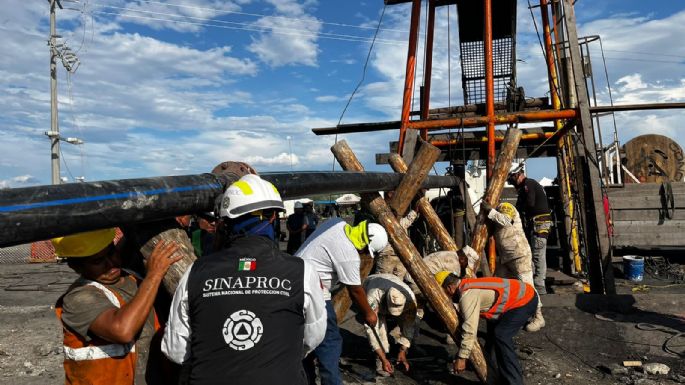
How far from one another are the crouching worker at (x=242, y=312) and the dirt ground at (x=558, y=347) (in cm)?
343

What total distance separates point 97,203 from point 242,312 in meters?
0.67

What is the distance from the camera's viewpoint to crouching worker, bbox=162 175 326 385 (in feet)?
6.53

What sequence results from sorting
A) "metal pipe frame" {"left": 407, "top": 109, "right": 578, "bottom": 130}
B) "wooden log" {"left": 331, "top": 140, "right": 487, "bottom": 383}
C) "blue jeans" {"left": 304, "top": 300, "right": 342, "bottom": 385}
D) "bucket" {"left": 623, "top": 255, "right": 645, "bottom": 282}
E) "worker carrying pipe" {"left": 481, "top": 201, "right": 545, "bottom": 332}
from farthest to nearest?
"bucket" {"left": 623, "top": 255, "right": 645, "bottom": 282}, "metal pipe frame" {"left": 407, "top": 109, "right": 578, "bottom": 130}, "worker carrying pipe" {"left": 481, "top": 201, "right": 545, "bottom": 332}, "wooden log" {"left": 331, "top": 140, "right": 487, "bottom": 383}, "blue jeans" {"left": 304, "top": 300, "right": 342, "bottom": 385}

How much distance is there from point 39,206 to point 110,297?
0.68 m

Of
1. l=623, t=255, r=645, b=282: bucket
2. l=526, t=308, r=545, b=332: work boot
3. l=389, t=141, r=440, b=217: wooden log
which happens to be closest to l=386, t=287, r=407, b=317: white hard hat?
l=389, t=141, r=440, b=217: wooden log

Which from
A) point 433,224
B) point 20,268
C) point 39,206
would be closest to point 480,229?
point 433,224

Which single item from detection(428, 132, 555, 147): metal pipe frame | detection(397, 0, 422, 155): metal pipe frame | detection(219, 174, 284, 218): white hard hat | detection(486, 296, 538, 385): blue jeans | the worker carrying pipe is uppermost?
detection(397, 0, 422, 155): metal pipe frame

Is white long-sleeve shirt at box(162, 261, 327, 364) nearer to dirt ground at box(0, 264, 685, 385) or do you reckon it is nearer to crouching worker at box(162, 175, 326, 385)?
crouching worker at box(162, 175, 326, 385)

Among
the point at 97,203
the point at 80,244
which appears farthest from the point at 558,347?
the point at 97,203

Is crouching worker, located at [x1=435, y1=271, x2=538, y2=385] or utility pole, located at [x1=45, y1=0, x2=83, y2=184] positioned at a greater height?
utility pole, located at [x1=45, y1=0, x2=83, y2=184]

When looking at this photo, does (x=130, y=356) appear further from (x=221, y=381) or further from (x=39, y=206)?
(x=39, y=206)

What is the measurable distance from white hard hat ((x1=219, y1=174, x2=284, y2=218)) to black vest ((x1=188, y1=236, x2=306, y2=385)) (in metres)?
0.21

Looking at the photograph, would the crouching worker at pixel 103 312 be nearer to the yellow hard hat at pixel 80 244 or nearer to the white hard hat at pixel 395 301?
the yellow hard hat at pixel 80 244

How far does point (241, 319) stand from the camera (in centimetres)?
199
